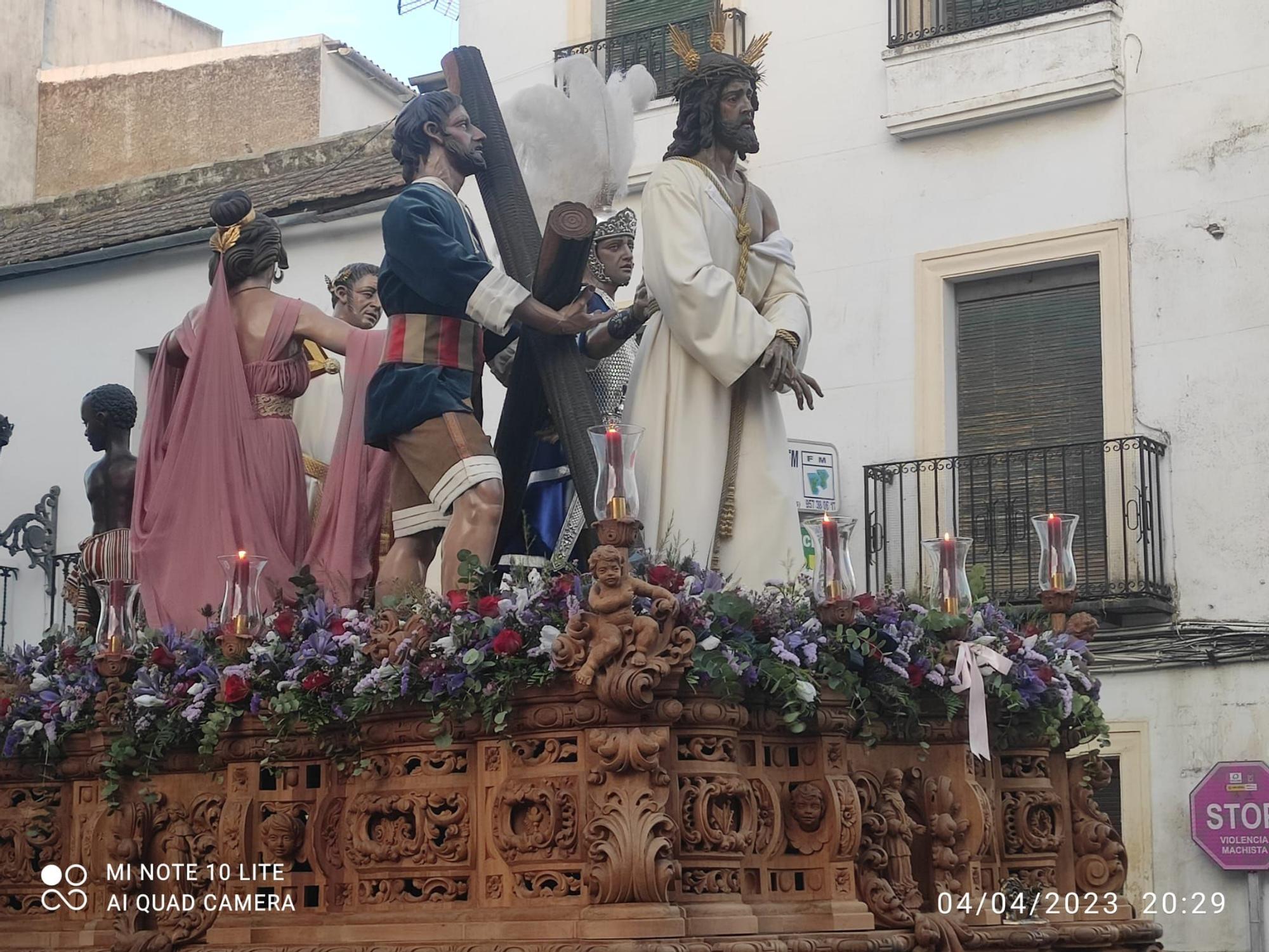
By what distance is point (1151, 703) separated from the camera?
14766 mm

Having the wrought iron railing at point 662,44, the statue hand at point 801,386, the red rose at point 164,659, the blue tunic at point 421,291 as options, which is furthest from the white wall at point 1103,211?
the red rose at point 164,659

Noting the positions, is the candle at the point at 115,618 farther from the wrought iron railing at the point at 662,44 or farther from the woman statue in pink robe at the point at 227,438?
the wrought iron railing at the point at 662,44

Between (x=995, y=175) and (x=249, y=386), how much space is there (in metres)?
8.30

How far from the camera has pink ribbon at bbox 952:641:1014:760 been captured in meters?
7.24

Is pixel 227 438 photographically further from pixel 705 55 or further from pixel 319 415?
pixel 705 55

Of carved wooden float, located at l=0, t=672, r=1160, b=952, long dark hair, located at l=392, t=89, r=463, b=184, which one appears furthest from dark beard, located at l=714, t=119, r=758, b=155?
carved wooden float, located at l=0, t=672, r=1160, b=952

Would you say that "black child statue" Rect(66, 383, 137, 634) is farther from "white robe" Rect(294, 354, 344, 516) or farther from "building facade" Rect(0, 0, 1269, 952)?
"building facade" Rect(0, 0, 1269, 952)

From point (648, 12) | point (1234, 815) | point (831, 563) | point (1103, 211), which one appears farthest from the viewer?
point (648, 12)

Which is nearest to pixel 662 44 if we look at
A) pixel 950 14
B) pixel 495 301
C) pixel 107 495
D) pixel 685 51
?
pixel 950 14

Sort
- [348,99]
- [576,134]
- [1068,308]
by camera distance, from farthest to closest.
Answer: [348,99], [1068,308], [576,134]

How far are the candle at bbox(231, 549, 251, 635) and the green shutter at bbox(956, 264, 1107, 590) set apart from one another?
26.8 feet

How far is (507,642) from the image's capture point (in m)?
6.62

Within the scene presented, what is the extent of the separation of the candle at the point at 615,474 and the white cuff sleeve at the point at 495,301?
4.47 ft

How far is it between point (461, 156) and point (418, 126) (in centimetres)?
19
